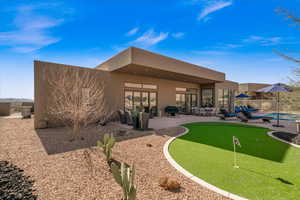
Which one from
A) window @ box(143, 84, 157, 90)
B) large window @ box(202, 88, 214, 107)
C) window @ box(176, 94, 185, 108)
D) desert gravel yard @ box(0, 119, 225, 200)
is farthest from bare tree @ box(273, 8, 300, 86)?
large window @ box(202, 88, 214, 107)

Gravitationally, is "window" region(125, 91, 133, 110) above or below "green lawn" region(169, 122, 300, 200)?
above

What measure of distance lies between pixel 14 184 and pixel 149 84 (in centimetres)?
1091

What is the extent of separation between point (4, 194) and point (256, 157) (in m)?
6.27

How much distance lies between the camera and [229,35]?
10266 mm

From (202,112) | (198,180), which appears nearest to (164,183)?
(198,180)


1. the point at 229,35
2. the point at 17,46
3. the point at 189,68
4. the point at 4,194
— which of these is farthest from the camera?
the point at 189,68

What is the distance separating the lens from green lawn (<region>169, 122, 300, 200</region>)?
7.91 ft

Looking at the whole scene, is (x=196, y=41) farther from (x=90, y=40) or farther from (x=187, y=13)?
(x=90, y=40)

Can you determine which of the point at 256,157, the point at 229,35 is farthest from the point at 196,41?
the point at 256,157

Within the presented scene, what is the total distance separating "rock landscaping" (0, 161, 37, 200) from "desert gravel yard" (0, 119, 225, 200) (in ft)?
0.37

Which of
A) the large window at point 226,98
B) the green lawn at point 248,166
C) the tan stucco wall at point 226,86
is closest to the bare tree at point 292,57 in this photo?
the green lawn at point 248,166

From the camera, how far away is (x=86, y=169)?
10.5 feet

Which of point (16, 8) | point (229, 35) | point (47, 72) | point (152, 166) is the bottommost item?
point (152, 166)

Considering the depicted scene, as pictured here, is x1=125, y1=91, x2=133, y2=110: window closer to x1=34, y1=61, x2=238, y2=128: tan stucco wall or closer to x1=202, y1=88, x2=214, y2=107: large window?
x1=34, y1=61, x2=238, y2=128: tan stucco wall
